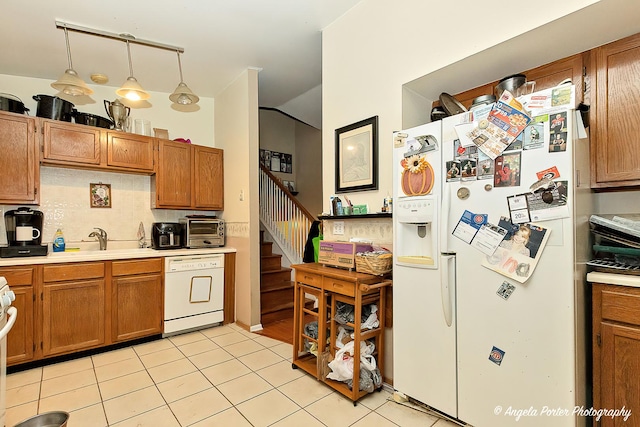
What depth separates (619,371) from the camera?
1.41 meters

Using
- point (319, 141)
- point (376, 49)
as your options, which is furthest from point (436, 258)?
point (319, 141)

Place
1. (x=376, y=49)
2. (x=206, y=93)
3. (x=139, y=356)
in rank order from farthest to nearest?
(x=206, y=93) → (x=139, y=356) → (x=376, y=49)

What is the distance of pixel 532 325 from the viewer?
1.43 m

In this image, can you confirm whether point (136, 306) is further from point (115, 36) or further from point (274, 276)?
point (115, 36)

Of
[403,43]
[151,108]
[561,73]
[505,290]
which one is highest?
[151,108]

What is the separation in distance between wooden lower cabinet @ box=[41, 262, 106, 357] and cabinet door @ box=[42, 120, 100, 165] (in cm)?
108

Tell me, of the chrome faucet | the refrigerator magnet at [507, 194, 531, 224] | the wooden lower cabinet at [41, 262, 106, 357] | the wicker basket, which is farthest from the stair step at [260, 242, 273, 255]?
the refrigerator magnet at [507, 194, 531, 224]

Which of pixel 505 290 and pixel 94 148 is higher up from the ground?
pixel 94 148

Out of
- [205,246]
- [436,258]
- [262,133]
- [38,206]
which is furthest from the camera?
[262,133]

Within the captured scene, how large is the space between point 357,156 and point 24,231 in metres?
3.04

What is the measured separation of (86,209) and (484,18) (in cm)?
404

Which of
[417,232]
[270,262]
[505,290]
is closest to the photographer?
[505,290]

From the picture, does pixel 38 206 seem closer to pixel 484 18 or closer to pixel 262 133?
pixel 262 133

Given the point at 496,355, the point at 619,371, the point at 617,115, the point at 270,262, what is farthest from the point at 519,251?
the point at 270,262
